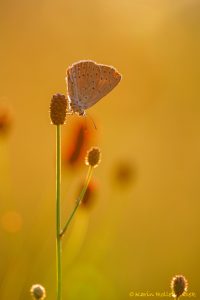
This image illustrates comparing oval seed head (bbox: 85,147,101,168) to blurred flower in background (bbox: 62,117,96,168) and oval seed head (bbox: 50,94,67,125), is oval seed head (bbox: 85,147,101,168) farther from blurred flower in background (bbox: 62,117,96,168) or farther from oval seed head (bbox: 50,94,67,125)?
blurred flower in background (bbox: 62,117,96,168)

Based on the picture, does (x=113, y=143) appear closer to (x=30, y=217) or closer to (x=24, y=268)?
(x=30, y=217)

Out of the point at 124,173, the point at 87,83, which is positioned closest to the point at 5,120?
the point at 87,83

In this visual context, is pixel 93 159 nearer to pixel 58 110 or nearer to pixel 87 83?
pixel 58 110

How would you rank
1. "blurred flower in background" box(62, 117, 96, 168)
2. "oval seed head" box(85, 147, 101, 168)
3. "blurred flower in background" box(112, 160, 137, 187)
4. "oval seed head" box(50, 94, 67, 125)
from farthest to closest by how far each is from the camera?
"blurred flower in background" box(112, 160, 137, 187) < "blurred flower in background" box(62, 117, 96, 168) < "oval seed head" box(85, 147, 101, 168) < "oval seed head" box(50, 94, 67, 125)

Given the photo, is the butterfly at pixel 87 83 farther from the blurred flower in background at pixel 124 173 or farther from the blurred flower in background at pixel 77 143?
the blurred flower in background at pixel 124 173

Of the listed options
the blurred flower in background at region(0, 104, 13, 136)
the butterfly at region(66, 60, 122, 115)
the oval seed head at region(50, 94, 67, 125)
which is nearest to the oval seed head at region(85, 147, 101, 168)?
the oval seed head at region(50, 94, 67, 125)

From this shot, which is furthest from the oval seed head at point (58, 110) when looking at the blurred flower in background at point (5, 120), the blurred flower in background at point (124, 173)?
the blurred flower in background at point (124, 173)

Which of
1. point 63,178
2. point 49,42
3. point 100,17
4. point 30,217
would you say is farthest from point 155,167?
point 100,17
